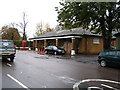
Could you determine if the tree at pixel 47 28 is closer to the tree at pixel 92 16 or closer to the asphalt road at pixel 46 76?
the tree at pixel 92 16

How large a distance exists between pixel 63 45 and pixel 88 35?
214 inches

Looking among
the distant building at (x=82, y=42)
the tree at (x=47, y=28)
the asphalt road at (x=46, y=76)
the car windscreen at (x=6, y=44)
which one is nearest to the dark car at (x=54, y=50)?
the distant building at (x=82, y=42)

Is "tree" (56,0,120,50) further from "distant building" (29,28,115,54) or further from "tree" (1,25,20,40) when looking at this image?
"tree" (1,25,20,40)

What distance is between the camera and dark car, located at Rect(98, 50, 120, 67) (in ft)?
45.0

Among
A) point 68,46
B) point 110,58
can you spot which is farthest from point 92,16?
point 68,46

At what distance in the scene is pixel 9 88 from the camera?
261 inches

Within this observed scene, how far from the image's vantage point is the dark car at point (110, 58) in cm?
1372

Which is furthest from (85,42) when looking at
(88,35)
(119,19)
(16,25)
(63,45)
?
(16,25)

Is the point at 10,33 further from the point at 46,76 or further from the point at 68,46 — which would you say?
the point at 46,76

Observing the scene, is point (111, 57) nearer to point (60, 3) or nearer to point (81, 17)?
point (81, 17)

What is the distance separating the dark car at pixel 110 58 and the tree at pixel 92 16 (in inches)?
162

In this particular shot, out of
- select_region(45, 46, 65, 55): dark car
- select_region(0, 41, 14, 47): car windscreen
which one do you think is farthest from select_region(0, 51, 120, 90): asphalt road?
select_region(45, 46, 65, 55): dark car

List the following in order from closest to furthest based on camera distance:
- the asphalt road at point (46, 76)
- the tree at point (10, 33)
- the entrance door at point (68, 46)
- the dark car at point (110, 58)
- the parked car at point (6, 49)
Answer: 1. the asphalt road at point (46, 76)
2. the dark car at point (110, 58)
3. the parked car at point (6, 49)
4. the entrance door at point (68, 46)
5. the tree at point (10, 33)

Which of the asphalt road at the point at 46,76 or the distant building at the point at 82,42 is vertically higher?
the distant building at the point at 82,42
